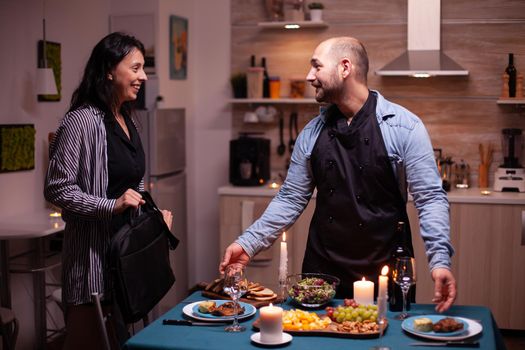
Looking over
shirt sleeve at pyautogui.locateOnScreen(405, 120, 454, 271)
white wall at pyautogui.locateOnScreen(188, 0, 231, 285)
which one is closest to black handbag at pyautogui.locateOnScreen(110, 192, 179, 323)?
shirt sleeve at pyautogui.locateOnScreen(405, 120, 454, 271)

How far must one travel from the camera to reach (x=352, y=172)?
2.58 metres

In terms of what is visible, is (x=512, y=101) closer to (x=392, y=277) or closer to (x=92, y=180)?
(x=392, y=277)

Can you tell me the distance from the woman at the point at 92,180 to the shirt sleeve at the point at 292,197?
18.2 inches

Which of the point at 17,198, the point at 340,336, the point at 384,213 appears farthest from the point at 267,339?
the point at 17,198

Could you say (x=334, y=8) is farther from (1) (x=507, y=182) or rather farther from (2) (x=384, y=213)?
(2) (x=384, y=213)

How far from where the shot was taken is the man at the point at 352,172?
8.34 feet

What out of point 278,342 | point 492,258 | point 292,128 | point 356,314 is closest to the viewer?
point 278,342

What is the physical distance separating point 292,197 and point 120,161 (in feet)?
2.11

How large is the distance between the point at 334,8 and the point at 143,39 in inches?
54.9

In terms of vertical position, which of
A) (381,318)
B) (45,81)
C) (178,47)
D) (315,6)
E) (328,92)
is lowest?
(381,318)

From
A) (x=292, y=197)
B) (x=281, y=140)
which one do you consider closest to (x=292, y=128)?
(x=281, y=140)

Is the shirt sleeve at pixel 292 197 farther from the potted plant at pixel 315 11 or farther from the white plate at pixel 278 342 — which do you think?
the potted plant at pixel 315 11

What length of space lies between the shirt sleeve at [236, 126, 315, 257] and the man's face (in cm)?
17

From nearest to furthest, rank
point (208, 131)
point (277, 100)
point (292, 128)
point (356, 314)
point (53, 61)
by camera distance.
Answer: point (356, 314), point (53, 61), point (277, 100), point (292, 128), point (208, 131)
